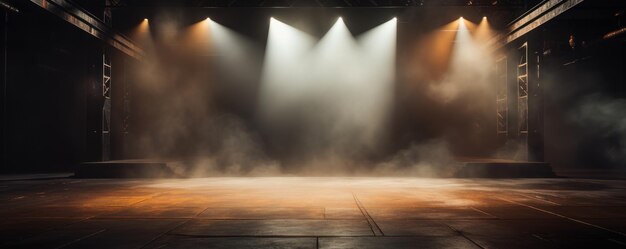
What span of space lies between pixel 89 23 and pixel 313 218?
1093 cm

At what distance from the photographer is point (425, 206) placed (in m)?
8.48

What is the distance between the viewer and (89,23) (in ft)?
48.0

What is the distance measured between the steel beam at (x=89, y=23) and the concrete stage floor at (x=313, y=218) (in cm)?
459

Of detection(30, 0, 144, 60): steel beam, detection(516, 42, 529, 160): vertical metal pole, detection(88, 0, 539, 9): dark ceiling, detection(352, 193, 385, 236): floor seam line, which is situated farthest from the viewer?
detection(516, 42, 529, 160): vertical metal pole

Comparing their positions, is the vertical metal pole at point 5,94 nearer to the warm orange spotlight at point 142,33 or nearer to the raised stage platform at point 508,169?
the warm orange spotlight at point 142,33

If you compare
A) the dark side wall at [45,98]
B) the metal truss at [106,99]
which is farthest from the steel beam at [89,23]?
the dark side wall at [45,98]

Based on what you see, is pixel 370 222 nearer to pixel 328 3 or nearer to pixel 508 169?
pixel 508 169

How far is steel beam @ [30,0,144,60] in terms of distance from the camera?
40.9 ft

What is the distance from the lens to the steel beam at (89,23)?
12.5 m

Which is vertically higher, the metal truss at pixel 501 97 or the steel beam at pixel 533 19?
the steel beam at pixel 533 19

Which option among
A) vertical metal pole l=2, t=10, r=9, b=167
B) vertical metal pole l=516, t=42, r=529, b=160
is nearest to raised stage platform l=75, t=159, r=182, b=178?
vertical metal pole l=2, t=10, r=9, b=167

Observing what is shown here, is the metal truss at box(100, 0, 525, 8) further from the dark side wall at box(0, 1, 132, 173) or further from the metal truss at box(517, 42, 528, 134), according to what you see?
the dark side wall at box(0, 1, 132, 173)

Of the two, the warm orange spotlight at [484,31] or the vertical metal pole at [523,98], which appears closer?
the vertical metal pole at [523,98]

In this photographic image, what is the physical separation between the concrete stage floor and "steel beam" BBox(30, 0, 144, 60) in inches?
181
